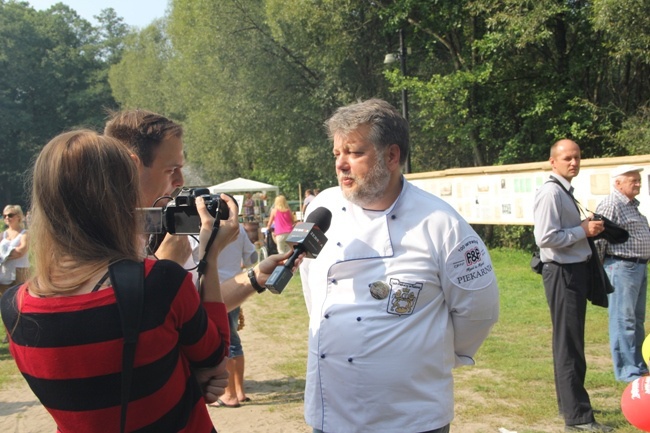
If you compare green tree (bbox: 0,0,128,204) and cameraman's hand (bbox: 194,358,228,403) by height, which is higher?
green tree (bbox: 0,0,128,204)

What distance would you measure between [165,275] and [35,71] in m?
67.2

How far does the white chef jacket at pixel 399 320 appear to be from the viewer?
2.78 metres

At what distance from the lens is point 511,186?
13.1 metres

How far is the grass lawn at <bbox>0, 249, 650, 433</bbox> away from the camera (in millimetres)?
5770

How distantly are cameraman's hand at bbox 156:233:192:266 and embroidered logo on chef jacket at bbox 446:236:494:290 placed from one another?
1.13 metres

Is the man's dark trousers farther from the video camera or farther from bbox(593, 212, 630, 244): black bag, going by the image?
the video camera

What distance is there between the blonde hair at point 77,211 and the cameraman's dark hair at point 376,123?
1380 millimetres

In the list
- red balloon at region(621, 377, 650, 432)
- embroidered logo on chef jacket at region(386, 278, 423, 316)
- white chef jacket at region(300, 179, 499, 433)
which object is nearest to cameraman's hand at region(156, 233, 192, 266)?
white chef jacket at region(300, 179, 499, 433)

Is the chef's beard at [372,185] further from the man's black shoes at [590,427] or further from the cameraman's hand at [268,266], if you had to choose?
the man's black shoes at [590,427]

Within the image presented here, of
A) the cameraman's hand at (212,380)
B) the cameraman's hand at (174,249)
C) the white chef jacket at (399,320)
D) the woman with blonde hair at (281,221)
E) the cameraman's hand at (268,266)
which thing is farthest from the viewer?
the woman with blonde hair at (281,221)

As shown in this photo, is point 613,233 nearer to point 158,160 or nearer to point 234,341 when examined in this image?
point 234,341

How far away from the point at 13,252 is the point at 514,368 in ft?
23.8

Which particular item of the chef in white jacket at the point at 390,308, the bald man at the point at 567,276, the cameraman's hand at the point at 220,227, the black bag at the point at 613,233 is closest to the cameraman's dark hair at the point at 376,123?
the chef in white jacket at the point at 390,308

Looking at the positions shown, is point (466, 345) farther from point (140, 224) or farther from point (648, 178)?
point (648, 178)
